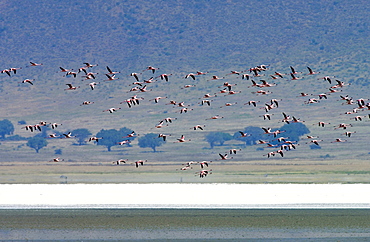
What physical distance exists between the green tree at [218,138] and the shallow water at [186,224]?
116 meters

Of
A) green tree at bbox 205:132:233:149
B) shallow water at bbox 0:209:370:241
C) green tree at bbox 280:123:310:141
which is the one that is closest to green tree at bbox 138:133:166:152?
green tree at bbox 205:132:233:149

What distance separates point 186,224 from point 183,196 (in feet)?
67.2

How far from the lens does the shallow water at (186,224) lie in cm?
4744

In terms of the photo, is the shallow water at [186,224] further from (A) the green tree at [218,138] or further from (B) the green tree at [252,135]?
(B) the green tree at [252,135]

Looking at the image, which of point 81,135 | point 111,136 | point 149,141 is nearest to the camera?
point 149,141

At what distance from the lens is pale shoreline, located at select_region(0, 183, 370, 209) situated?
65062 millimetres

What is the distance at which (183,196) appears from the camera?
240 feet

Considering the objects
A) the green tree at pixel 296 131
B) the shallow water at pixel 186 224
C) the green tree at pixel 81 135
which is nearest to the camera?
the shallow water at pixel 186 224

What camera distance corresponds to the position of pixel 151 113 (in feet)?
653

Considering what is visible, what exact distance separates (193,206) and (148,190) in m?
16.4

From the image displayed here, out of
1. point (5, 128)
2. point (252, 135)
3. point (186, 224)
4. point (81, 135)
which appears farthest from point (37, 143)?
point (186, 224)

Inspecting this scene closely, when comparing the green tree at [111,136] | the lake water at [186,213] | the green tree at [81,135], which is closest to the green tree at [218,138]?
the green tree at [111,136]

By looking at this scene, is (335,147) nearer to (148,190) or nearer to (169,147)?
(169,147)

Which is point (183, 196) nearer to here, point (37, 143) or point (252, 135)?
point (252, 135)
